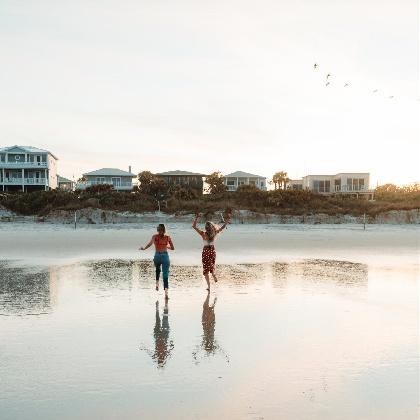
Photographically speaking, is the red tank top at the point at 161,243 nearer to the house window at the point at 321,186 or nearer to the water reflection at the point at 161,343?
the water reflection at the point at 161,343

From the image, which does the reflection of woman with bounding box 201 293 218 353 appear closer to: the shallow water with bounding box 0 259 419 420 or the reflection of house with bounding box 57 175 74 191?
the shallow water with bounding box 0 259 419 420

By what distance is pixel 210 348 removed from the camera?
7.69 meters

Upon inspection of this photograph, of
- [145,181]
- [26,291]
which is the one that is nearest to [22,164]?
[145,181]

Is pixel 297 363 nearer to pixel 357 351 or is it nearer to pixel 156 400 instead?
pixel 357 351

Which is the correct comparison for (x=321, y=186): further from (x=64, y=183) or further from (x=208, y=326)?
(x=208, y=326)

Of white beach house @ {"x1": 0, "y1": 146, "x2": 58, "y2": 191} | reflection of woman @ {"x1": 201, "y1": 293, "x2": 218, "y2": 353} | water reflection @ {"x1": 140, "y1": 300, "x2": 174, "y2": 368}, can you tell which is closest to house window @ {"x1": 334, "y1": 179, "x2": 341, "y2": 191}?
white beach house @ {"x1": 0, "y1": 146, "x2": 58, "y2": 191}

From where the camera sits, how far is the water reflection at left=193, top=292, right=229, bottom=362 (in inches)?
297

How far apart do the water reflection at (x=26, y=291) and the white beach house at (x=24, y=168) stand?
216ft

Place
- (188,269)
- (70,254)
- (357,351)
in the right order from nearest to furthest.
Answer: (357,351) → (188,269) → (70,254)

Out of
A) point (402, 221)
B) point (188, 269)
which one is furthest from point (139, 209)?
point (188, 269)

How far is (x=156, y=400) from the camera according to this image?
5637 millimetres

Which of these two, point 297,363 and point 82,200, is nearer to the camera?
point 297,363

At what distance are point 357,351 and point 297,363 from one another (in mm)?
1109

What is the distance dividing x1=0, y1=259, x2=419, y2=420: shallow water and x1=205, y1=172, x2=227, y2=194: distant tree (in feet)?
221
